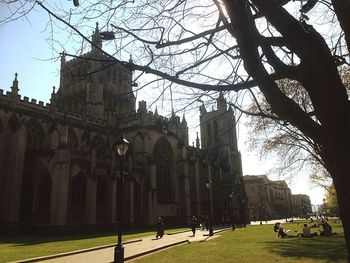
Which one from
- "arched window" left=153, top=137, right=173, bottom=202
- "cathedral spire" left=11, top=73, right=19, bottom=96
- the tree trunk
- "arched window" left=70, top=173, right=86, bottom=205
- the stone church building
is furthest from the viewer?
"arched window" left=153, top=137, right=173, bottom=202

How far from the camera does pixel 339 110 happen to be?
4234 mm

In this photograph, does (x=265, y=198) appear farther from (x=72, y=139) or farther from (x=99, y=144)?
(x=72, y=139)

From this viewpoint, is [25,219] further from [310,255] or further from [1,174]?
[310,255]

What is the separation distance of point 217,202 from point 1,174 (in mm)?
40476

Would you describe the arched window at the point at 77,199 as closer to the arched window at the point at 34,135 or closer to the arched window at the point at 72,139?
the arched window at the point at 34,135

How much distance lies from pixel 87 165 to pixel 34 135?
6.69m

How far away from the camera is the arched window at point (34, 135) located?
3512 cm

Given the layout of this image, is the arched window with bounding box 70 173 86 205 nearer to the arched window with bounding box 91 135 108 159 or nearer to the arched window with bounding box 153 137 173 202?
the arched window with bounding box 91 135 108 159

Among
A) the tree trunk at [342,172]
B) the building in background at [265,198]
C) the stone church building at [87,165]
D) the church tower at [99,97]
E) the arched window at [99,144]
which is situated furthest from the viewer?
the building in background at [265,198]

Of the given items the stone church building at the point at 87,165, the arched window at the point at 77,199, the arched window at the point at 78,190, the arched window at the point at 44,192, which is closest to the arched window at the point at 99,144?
the stone church building at the point at 87,165

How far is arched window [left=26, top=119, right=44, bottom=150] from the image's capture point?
1383 inches

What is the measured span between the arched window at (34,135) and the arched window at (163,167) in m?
15.2

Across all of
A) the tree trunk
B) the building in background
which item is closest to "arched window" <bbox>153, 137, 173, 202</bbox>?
the tree trunk

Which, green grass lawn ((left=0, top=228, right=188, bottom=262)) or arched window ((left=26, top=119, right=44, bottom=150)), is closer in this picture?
green grass lawn ((left=0, top=228, right=188, bottom=262))
